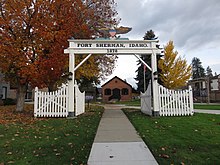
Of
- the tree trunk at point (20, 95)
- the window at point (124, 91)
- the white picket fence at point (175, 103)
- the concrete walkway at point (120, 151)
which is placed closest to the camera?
the concrete walkway at point (120, 151)

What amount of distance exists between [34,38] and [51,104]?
4163 millimetres

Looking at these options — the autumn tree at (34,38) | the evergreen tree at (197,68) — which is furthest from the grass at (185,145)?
the evergreen tree at (197,68)

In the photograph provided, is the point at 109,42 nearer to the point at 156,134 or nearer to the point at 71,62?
the point at 71,62

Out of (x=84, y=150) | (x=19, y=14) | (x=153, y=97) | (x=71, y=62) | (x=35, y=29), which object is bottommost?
(x=84, y=150)

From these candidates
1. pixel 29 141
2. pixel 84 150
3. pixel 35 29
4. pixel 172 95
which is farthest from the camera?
pixel 35 29

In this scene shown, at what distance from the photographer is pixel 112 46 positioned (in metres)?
11.2

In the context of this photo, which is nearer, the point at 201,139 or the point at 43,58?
the point at 201,139

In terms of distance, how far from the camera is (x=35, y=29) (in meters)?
11.5

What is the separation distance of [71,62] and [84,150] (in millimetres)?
7014

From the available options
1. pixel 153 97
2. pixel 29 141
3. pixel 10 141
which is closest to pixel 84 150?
pixel 29 141

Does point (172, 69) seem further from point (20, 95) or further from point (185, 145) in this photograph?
point (185, 145)

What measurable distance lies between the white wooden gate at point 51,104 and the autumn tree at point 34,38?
4.41 ft

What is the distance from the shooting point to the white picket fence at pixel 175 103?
10617 mm

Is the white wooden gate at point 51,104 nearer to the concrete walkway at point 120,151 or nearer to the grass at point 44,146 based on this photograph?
the grass at point 44,146
